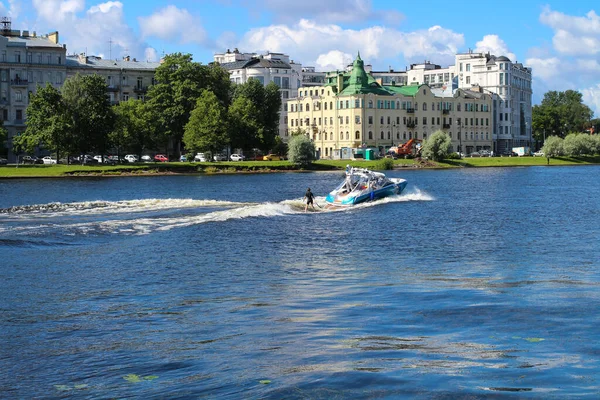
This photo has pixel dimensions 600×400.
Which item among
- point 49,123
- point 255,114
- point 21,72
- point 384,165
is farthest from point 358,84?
point 49,123

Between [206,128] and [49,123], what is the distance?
28280 mm

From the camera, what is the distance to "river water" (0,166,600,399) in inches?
756

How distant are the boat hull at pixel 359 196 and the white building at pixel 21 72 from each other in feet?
310

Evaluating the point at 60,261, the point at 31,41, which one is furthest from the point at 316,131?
the point at 60,261

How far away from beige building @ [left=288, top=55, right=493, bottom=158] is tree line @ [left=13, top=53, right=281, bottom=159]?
19.7 metres

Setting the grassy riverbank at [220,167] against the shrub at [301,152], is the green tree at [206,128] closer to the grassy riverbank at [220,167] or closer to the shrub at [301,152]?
the grassy riverbank at [220,167]

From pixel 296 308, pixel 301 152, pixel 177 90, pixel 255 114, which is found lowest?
pixel 296 308

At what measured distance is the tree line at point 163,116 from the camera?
12812cm

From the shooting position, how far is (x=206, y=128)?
144000 millimetres

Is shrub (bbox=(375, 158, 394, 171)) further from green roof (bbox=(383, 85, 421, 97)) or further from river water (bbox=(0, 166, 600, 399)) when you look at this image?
river water (bbox=(0, 166, 600, 399))

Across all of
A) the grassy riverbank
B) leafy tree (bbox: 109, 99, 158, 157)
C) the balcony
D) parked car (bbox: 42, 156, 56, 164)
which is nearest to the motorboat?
the grassy riverbank

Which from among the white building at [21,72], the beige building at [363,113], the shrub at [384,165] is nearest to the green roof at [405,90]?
the beige building at [363,113]

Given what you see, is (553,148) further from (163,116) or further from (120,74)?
(120,74)

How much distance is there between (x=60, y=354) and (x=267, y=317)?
6610mm
